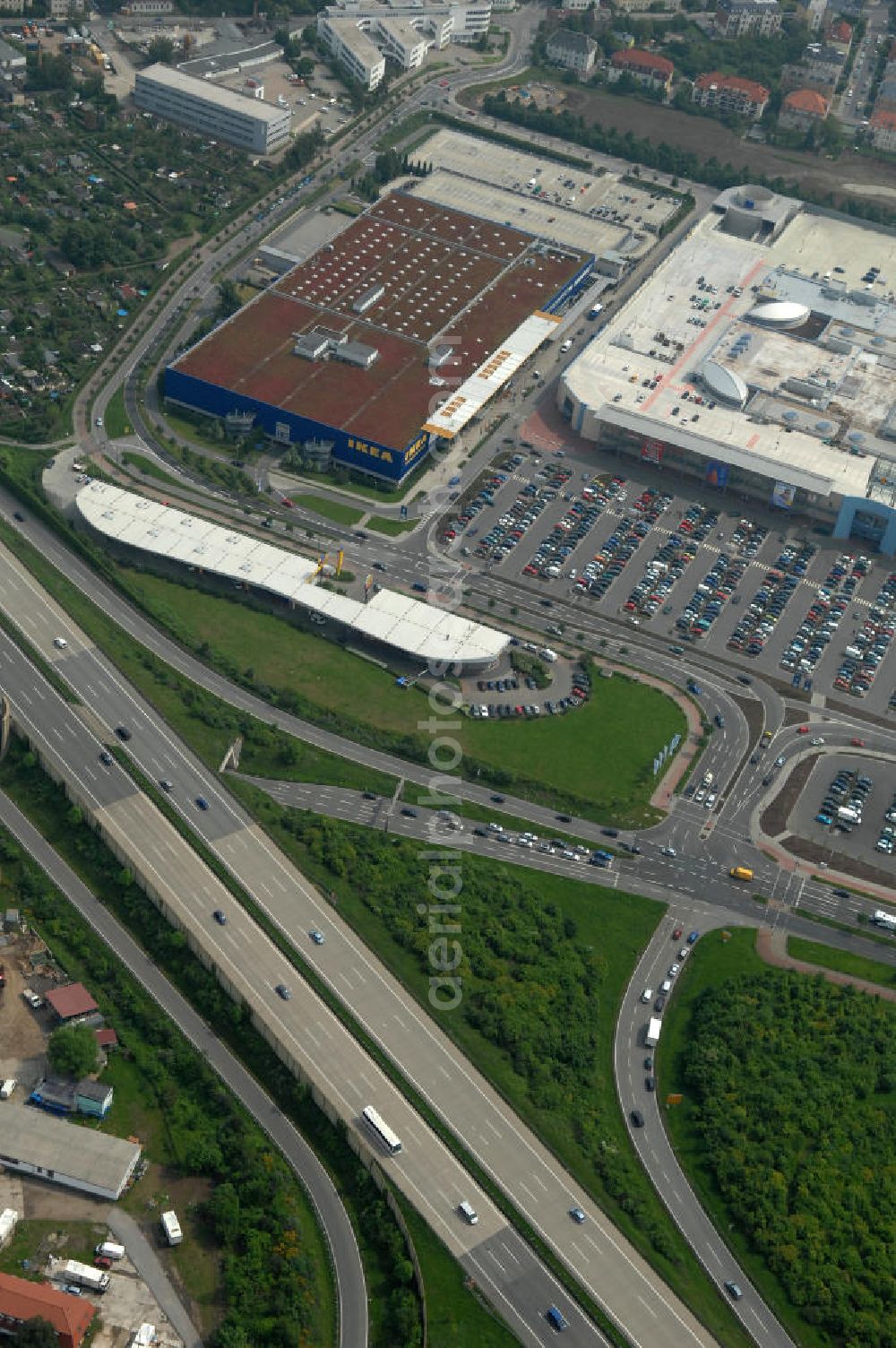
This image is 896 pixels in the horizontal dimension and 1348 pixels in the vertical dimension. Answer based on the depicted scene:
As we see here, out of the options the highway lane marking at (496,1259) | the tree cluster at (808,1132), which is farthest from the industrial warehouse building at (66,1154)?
the tree cluster at (808,1132)

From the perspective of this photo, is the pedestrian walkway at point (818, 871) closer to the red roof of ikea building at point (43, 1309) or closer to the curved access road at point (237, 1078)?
the curved access road at point (237, 1078)

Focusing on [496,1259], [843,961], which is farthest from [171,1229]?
[843,961]

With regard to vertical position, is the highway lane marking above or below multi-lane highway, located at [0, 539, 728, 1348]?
below

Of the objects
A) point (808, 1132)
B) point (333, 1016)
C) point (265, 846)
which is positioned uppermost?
point (265, 846)

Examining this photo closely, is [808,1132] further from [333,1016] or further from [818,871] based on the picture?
[333,1016]

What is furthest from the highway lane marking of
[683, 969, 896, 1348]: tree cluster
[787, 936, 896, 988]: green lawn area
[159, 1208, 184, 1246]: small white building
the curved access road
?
[787, 936, 896, 988]: green lawn area

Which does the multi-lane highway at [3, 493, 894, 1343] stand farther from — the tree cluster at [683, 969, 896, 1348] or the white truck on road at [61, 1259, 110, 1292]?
the white truck on road at [61, 1259, 110, 1292]

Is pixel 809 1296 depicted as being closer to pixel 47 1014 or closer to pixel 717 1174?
pixel 717 1174

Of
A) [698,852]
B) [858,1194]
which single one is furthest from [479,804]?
[858,1194]
